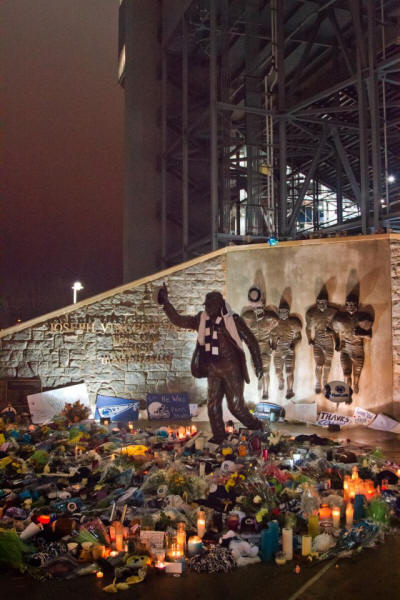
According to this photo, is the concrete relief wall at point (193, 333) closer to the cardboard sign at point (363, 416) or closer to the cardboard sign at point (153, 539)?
the cardboard sign at point (363, 416)

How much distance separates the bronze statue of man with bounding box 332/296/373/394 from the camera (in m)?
11.0

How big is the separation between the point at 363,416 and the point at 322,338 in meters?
1.80

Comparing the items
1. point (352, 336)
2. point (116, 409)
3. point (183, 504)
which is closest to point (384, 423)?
point (352, 336)

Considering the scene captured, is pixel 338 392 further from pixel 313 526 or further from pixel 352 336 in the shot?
pixel 313 526

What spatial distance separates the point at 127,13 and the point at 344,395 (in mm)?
20641

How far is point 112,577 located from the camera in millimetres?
4297

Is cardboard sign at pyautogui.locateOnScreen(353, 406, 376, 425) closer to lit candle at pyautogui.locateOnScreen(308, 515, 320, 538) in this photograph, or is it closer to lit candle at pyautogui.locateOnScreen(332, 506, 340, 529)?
lit candle at pyautogui.locateOnScreen(332, 506, 340, 529)

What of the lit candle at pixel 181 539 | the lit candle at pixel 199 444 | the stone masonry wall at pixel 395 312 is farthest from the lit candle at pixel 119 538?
the stone masonry wall at pixel 395 312

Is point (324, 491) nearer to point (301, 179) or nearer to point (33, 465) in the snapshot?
point (33, 465)

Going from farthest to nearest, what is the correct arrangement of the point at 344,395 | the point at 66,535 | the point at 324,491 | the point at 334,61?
the point at 334,61 < the point at 344,395 < the point at 324,491 < the point at 66,535

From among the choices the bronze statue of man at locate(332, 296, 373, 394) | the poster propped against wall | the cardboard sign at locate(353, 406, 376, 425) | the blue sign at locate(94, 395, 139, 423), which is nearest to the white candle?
the cardboard sign at locate(353, 406, 376, 425)

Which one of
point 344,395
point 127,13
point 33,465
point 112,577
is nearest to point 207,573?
point 112,577

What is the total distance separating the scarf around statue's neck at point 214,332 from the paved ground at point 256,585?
14.5ft

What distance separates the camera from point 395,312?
1088cm
